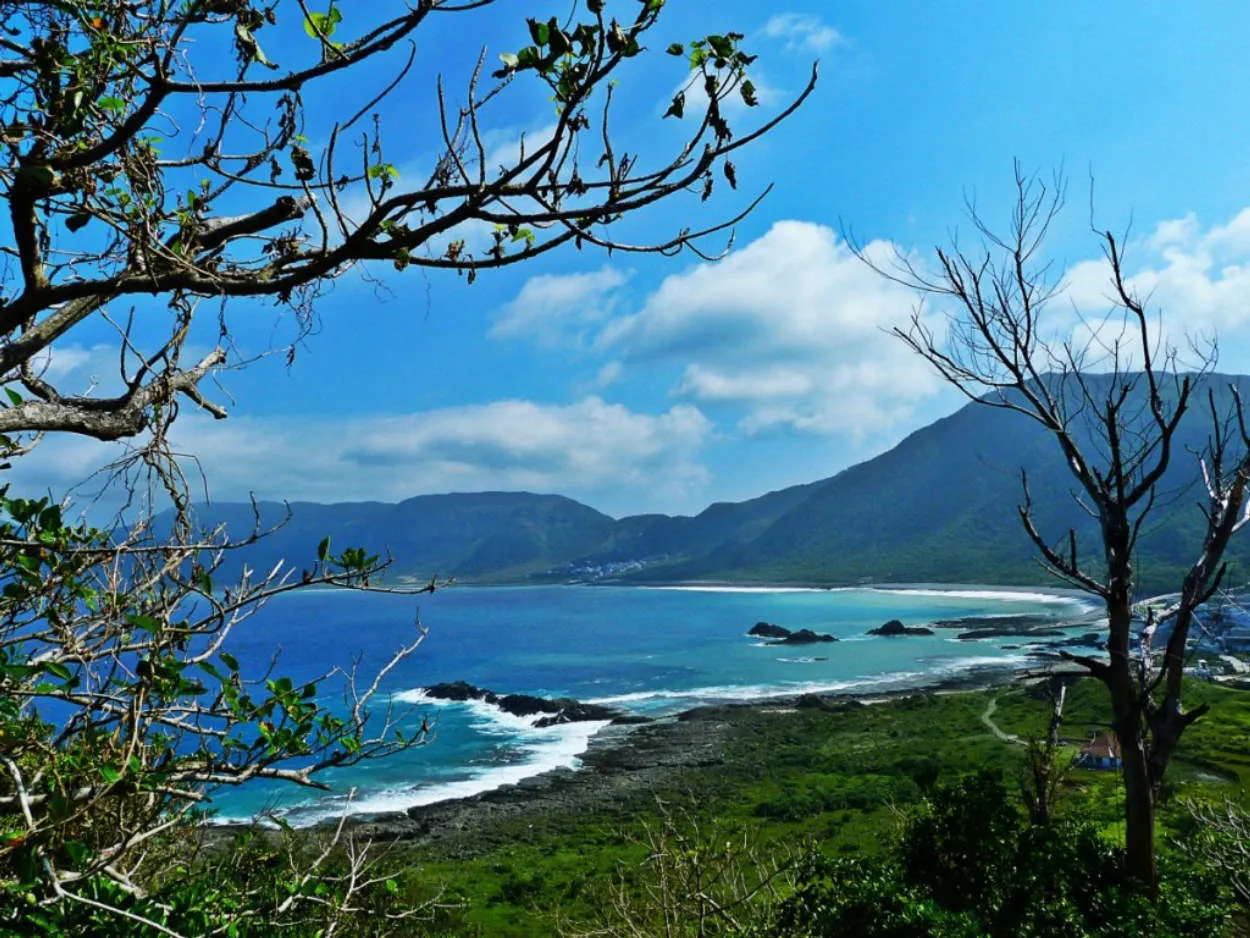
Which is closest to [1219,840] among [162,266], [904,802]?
[162,266]

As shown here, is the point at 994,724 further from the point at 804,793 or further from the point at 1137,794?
the point at 1137,794

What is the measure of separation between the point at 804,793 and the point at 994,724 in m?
20.6

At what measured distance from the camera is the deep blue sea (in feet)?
160

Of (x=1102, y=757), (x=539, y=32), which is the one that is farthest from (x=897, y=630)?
(x=539, y=32)

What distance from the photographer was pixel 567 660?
3802 inches

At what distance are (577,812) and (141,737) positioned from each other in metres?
40.7

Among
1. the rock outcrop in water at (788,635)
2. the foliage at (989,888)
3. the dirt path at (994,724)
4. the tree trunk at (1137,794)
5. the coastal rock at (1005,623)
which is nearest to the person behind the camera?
the tree trunk at (1137,794)

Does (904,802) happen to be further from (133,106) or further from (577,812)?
(133,106)

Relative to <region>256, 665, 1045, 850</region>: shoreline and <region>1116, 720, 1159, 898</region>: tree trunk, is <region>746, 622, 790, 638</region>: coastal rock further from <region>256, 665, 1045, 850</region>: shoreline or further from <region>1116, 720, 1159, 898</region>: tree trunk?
<region>1116, 720, 1159, 898</region>: tree trunk

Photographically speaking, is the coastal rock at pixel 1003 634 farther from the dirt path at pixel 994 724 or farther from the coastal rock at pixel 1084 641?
the dirt path at pixel 994 724

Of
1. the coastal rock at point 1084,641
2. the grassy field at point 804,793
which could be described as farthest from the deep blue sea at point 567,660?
the grassy field at point 804,793

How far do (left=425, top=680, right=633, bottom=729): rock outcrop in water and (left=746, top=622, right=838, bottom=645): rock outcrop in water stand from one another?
4528 cm

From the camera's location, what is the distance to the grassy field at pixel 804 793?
29.5m

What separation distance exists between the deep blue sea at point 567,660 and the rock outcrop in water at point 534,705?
173 cm
